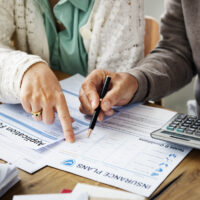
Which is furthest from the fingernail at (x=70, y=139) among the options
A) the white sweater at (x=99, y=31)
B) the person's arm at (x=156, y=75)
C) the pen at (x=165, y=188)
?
the white sweater at (x=99, y=31)

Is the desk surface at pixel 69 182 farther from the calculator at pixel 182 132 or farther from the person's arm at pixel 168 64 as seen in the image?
the person's arm at pixel 168 64

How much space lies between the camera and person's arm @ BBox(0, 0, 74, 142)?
0.67 m

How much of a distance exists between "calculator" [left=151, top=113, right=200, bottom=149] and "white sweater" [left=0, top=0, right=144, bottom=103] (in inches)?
15.3

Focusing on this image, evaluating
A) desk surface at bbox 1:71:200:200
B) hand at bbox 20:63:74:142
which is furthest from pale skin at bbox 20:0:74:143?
desk surface at bbox 1:71:200:200

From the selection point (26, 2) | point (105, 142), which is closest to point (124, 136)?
point (105, 142)

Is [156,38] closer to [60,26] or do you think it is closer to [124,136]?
[60,26]

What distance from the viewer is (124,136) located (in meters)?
0.66

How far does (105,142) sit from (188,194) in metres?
0.20

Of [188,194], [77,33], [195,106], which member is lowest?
[195,106]

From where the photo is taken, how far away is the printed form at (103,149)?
0.53 metres

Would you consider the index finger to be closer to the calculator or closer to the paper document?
the paper document

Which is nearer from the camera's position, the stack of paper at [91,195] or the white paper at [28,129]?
the stack of paper at [91,195]

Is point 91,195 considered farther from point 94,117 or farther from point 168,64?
point 168,64

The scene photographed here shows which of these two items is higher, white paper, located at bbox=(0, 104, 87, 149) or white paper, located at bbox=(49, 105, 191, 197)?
white paper, located at bbox=(0, 104, 87, 149)
